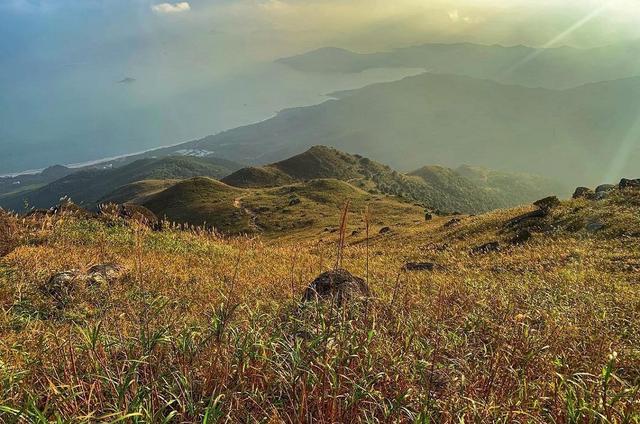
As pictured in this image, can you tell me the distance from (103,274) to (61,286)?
1.57 m

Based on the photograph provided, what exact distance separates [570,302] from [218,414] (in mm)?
9566

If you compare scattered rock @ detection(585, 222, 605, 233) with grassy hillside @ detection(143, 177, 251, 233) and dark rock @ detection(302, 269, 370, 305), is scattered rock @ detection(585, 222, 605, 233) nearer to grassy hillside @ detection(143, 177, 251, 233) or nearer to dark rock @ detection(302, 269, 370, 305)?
dark rock @ detection(302, 269, 370, 305)

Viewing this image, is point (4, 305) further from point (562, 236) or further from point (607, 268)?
point (562, 236)

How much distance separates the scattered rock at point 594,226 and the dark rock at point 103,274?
77.0 feet

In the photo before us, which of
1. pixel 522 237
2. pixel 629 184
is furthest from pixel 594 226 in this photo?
pixel 629 184

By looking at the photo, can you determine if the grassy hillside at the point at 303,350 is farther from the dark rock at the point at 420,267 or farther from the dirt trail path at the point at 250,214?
the dirt trail path at the point at 250,214

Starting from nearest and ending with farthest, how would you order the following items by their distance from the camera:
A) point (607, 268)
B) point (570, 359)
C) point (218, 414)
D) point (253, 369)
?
point (218, 414), point (253, 369), point (570, 359), point (607, 268)

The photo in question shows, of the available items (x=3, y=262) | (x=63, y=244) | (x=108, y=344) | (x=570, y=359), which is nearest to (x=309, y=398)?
(x=108, y=344)

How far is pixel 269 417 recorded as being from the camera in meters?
4.10

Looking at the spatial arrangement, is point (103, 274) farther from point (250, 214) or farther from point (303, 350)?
point (250, 214)

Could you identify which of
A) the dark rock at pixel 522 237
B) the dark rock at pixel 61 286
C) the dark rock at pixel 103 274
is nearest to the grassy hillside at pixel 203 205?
the dark rock at pixel 522 237

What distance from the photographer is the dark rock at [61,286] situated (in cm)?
982

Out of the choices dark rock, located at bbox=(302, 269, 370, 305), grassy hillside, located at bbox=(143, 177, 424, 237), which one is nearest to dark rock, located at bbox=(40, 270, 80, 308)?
dark rock, located at bbox=(302, 269, 370, 305)

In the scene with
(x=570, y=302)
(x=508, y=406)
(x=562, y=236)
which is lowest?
(x=562, y=236)
